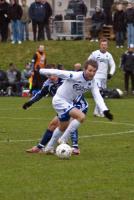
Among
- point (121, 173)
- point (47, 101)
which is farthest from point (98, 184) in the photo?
point (47, 101)

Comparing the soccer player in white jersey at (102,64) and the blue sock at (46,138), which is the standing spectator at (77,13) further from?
the blue sock at (46,138)

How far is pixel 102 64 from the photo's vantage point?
2612 cm

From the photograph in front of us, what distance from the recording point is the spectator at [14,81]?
36781 mm

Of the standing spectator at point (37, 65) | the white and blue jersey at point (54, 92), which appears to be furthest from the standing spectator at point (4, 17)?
the white and blue jersey at point (54, 92)

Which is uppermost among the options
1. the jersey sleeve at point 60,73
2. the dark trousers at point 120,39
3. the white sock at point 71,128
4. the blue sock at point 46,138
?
the jersey sleeve at point 60,73

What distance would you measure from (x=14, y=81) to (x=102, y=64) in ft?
36.8

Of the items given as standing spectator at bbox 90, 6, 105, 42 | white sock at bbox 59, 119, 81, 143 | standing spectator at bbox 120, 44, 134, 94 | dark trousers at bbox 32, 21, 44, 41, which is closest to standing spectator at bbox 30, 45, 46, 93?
standing spectator at bbox 120, 44, 134, 94

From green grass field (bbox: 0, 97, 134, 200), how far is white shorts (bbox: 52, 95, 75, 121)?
769 mm

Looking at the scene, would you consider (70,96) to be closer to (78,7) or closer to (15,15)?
(15,15)

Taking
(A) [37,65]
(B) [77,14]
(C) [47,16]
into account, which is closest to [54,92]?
(A) [37,65]

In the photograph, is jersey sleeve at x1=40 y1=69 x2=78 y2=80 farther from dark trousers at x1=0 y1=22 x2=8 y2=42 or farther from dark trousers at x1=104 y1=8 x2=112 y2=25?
dark trousers at x1=104 y1=8 x2=112 y2=25

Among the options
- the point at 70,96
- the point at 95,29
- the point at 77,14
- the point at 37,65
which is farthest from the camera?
the point at 77,14

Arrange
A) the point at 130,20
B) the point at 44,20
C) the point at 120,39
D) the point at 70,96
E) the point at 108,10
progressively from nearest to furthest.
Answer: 1. the point at 70,96
2. the point at 130,20
3. the point at 44,20
4. the point at 120,39
5. the point at 108,10

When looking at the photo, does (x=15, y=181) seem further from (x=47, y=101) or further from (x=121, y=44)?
(x=121, y=44)
